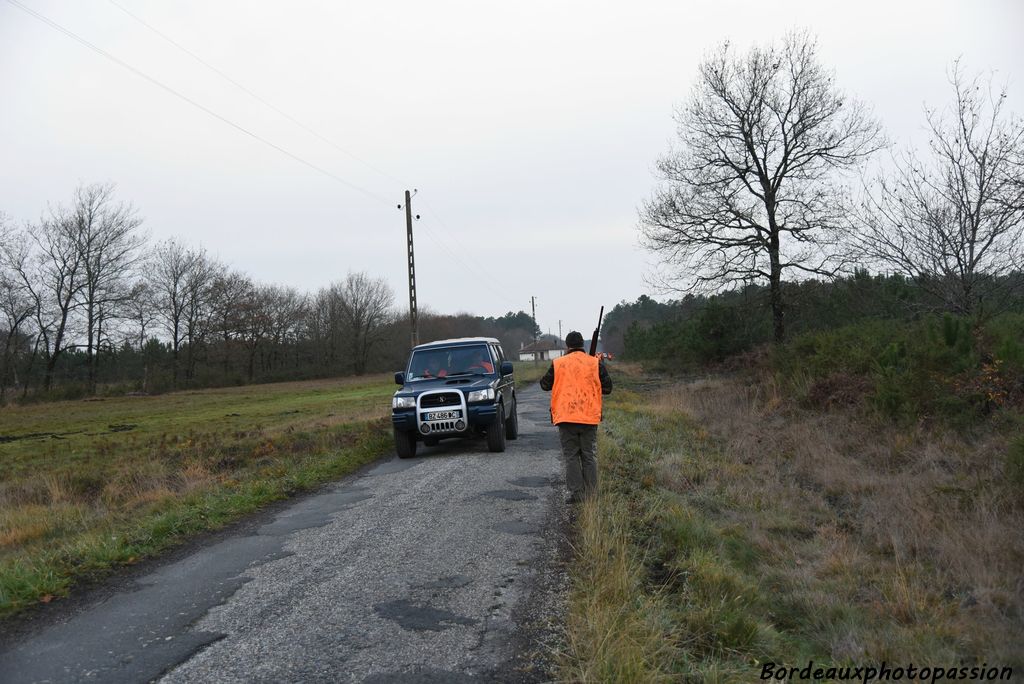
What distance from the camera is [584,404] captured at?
784 cm

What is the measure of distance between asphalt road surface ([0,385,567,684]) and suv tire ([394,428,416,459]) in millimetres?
3931

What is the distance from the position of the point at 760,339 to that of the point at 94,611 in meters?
32.1

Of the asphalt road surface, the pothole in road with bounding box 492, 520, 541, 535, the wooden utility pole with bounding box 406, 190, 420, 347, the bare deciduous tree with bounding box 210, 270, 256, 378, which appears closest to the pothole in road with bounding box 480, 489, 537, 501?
the asphalt road surface

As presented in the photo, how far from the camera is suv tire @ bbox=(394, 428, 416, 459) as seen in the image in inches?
496

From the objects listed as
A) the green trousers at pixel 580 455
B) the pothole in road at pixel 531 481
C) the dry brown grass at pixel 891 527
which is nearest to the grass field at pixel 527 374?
the dry brown grass at pixel 891 527

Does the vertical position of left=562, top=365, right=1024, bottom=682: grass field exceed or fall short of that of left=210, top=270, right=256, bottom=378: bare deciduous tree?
it falls short

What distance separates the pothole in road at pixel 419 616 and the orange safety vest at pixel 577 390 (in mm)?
3090

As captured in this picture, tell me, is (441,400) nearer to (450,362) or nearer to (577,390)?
(450,362)

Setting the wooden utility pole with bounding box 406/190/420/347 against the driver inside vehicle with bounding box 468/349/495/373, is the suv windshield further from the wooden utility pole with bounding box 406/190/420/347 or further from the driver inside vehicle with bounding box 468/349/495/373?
the wooden utility pole with bounding box 406/190/420/347

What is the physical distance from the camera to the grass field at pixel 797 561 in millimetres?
4516

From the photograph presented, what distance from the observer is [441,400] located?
1220cm

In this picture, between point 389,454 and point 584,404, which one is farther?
point 389,454

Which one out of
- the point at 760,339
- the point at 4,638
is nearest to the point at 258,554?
the point at 4,638

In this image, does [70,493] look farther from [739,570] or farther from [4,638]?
[739,570]
